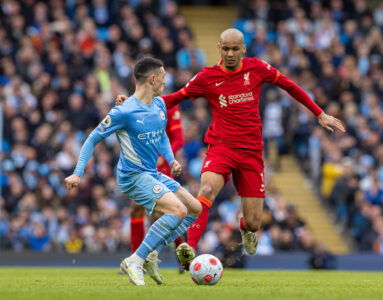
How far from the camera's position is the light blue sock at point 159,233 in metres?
8.50

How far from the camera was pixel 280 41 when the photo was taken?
2283 cm

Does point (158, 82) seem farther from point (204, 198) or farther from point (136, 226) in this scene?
point (136, 226)

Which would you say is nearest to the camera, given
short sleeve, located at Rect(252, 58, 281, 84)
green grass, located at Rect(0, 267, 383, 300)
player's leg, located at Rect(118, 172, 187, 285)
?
green grass, located at Rect(0, 267, 383, 300)

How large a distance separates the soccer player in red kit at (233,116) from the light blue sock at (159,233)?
4.59 feet

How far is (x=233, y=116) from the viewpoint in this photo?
10.2 meters

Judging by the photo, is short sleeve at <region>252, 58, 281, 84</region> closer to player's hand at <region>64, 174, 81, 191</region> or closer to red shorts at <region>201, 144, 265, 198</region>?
red shorts at <region>201, 144, 265, 198</region>

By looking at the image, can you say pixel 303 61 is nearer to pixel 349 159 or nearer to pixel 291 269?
pixel 349 159

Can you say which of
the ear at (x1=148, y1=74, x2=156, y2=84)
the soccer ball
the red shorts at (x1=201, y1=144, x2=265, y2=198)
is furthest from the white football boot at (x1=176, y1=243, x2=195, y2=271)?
the ear at (x1=148, y1=74, x2=156, y2=84)

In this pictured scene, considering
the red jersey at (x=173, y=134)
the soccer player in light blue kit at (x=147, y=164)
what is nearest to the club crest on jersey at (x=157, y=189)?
the soccer player in light blue kit at (x=147, y=164)

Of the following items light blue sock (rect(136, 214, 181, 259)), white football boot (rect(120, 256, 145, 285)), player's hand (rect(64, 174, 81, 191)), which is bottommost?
white football boot (rect(120, 256, 145, 285))

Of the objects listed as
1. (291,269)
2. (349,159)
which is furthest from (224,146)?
(349,159)

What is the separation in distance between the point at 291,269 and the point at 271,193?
3031mm

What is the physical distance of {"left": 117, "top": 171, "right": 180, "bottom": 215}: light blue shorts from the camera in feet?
28.6

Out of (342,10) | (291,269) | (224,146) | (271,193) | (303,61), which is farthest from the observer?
(342,10)
